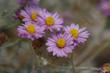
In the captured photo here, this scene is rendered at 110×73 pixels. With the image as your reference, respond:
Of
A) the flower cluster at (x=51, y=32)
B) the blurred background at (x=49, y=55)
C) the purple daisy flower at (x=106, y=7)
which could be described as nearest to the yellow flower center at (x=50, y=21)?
the flower cluster at (x=51, y=32)

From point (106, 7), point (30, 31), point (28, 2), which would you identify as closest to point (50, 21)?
point (30, 31)

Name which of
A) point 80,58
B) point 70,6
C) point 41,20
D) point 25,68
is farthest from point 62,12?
point 41,20

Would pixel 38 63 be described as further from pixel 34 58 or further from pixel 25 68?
pixel 25 68

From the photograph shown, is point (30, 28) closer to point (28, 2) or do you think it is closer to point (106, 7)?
point (28, 2)

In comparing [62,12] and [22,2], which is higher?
[62,12]

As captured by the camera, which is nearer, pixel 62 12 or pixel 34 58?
pixel 34 58

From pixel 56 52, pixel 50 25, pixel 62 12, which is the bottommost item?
pixel 56 52

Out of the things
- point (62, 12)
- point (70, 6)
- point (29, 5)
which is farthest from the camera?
point (70, 6)

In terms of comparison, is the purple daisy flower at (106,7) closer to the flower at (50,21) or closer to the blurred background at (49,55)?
the blurred background at (49,55)
